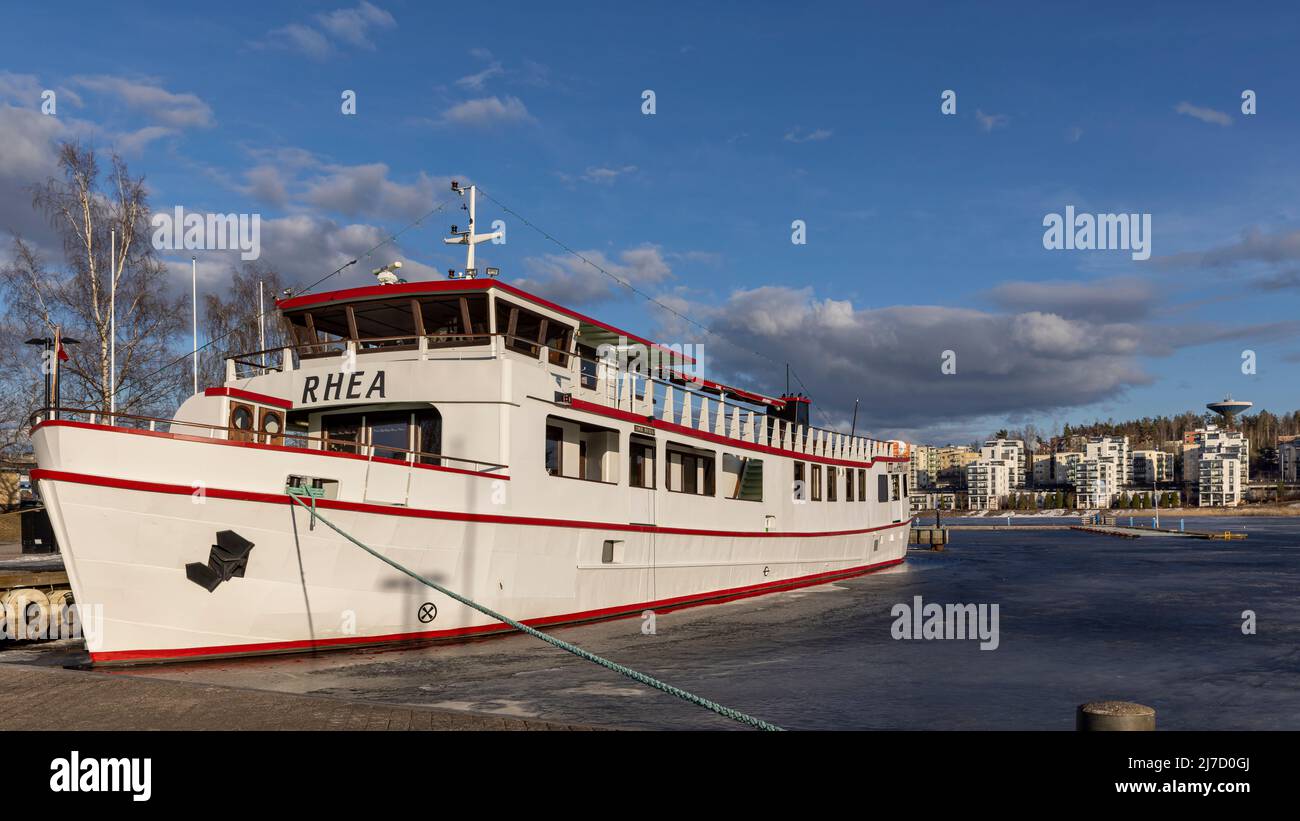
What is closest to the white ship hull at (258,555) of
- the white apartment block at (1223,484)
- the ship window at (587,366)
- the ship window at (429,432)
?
the ship window at (429,432)

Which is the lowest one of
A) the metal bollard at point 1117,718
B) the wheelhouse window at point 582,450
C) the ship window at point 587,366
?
the metal bollard at point 1117,718

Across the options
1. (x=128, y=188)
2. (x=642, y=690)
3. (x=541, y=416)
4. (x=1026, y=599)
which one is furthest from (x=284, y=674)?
(x=128, y=188)

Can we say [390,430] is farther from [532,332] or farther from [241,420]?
[532,332]

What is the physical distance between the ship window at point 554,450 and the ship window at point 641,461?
204cm

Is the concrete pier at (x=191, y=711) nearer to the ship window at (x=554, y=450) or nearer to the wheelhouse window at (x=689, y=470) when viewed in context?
the ship window at (x=554, y=450)

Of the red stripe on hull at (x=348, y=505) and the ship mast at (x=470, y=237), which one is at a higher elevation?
the ship mast at (x=470, y=237)

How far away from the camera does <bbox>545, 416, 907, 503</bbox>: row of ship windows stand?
17453 millimetres

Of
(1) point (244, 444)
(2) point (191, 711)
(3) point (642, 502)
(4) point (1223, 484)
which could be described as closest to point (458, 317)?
(1) point (244, 444)

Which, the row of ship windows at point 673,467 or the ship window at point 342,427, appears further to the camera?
the row of ship windows at point 673,467

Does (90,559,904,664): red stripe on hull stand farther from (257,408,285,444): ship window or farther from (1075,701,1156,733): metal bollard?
(1075,701,1156,733): metal bollard

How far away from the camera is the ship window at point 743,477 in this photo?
2338 cm

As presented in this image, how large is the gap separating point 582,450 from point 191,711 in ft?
35.2
